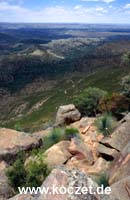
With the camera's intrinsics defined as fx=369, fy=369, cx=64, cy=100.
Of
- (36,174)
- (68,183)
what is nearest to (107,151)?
(36,174)

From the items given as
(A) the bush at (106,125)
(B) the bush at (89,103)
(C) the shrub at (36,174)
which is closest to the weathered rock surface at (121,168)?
(C) the shrub at (36,174)

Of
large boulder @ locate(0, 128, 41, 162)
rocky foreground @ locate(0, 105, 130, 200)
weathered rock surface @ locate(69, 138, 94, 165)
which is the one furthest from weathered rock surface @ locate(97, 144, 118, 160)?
large boulder @ locate(0, 128, 41, 162)

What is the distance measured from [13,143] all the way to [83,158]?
794cm

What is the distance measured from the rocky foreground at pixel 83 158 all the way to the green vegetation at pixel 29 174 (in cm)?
58

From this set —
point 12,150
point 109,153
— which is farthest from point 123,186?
point 12,150

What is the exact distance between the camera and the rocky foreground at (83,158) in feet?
40.2

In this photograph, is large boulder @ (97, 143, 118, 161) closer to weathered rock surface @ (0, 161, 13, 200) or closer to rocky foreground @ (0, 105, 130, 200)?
rocky foreground @ (0, 105, 130, 200)

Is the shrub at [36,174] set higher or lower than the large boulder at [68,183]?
lower

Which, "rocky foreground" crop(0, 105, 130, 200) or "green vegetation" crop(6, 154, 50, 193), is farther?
"green vegetation" crop(6, 154, 50, 193)

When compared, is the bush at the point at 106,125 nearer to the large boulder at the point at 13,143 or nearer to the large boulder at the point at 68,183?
the large boulder at the point at 13,143

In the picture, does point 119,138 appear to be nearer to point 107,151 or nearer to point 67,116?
point 107,151

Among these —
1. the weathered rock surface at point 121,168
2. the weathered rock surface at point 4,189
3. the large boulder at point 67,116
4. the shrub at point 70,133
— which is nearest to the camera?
the weathered rock surface at point 121,168

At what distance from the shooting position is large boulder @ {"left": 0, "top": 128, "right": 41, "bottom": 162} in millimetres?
29938

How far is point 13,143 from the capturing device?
31.0 metres
